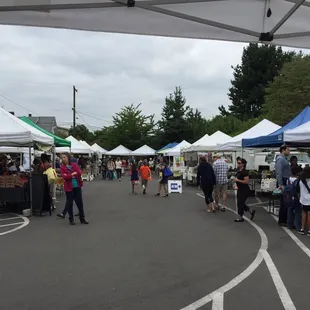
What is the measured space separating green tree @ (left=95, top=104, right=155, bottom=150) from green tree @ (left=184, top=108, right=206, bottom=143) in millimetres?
6884

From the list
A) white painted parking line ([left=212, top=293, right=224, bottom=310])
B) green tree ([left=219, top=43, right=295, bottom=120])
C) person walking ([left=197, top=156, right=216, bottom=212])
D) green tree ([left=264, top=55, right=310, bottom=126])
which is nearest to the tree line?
green tree ([left=219, top=43, right=295, bottom=120])

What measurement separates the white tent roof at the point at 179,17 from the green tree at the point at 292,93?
3519cm

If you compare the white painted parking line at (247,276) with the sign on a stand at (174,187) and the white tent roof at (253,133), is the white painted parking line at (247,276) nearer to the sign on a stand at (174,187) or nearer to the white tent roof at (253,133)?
the white tent roof at (253,133)

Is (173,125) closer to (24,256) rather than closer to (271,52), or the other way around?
(271,52)

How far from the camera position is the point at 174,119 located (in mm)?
64312

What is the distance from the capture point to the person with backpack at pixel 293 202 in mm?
10125

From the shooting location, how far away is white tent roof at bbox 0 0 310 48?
310 cm

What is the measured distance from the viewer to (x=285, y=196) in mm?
10703

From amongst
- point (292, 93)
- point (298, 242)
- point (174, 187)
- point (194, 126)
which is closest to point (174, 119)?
point (194, 126)

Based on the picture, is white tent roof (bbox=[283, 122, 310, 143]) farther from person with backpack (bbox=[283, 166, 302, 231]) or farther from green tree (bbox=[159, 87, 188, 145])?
green tree (bbox=[159, 87, 188, 145])

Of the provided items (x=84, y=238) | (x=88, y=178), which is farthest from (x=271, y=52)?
(x=84, y=238)

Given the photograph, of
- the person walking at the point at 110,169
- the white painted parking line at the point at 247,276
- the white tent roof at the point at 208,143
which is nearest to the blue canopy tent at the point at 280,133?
the white painted parking line at the point at 247,276

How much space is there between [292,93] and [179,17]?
122ft

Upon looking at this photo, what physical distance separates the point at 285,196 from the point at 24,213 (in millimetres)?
7742
